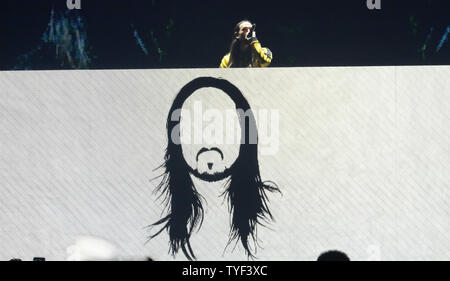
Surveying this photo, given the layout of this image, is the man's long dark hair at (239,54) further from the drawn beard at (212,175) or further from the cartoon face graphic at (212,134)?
the drawn beard at (212,175)

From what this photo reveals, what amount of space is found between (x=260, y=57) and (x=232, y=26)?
1.15 feet

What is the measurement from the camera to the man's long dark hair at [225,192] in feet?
14.0

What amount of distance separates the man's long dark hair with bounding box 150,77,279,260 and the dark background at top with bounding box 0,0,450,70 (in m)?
0.39

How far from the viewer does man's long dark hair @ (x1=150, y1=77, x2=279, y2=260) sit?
4.26m

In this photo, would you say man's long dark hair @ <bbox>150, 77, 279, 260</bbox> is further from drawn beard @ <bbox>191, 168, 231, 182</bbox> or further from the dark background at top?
the dark background at top

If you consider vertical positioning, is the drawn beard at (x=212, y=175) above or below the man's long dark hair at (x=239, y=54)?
below

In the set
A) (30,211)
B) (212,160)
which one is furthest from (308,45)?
(30,211)

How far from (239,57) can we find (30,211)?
6.96ft

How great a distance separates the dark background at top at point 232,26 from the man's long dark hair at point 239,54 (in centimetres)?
5

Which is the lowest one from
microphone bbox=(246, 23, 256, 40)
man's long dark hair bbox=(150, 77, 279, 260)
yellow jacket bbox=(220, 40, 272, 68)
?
man's long dark hair bbox=(150, 77, 279, 260)

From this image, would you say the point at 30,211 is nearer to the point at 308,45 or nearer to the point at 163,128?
the point at 163,128

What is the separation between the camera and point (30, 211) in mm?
4406
